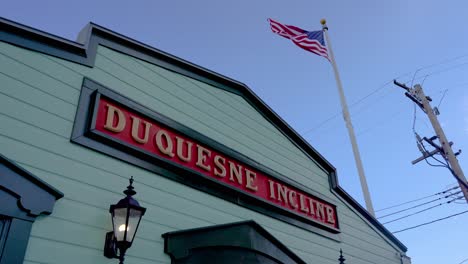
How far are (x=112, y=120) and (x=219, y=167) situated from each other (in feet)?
6.03

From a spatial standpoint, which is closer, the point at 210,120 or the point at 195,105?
the point at 195,105

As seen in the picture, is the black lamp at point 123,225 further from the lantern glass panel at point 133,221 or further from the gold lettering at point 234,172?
the gold lettering at point 234,172

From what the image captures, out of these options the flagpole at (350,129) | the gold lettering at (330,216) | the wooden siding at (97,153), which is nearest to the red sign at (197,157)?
the gold lettering at (330,216)

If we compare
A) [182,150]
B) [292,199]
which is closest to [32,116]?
[182,150]

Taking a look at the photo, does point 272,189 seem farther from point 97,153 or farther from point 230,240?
point 97,153

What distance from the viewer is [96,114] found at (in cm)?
446

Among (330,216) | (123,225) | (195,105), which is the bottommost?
(123,225)

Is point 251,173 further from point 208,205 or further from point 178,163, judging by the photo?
point 178,163

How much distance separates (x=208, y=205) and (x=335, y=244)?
3.50 meters

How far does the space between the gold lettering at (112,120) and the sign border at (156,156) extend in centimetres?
10

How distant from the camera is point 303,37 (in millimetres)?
12281

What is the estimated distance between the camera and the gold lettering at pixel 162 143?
5.07 metres

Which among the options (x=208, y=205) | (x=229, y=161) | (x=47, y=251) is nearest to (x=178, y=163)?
(x=208, y=205)

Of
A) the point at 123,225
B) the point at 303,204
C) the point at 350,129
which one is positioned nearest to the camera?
the point at 123,225
